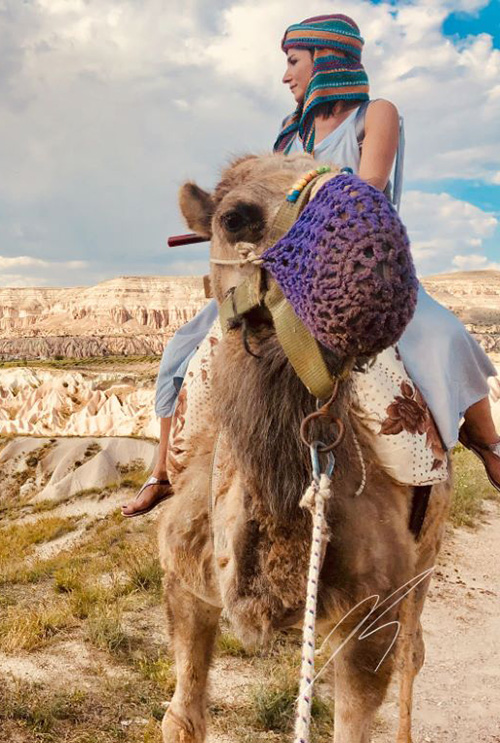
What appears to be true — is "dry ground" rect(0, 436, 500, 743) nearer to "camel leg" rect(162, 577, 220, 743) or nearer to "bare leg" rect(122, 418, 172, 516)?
"camel leg" rect(162, 577, 220, 743)

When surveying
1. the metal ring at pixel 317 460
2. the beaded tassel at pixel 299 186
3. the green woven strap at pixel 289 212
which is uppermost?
the beaded tassel at pixel 299 186

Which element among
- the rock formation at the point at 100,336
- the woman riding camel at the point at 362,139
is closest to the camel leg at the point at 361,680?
the woman riding camel at the point at 362,139

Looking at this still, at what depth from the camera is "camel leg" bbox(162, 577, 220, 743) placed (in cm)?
264

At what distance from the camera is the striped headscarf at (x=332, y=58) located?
269 cm

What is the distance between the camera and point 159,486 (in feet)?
A: 11.4

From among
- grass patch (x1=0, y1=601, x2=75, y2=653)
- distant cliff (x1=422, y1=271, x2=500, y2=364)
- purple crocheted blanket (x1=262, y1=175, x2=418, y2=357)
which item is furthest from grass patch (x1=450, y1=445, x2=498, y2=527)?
distant cliff (x1=422, y1=271, x2=500, y2=364)

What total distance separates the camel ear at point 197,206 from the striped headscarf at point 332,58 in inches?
35.3

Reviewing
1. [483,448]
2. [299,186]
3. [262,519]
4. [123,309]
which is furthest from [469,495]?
[123,309]

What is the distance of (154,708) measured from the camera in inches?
159

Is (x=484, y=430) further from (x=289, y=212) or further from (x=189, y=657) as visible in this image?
(x=289, y=212)

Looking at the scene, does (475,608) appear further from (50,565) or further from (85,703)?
(50,565)

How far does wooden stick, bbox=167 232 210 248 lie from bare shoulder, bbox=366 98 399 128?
3.11 ft

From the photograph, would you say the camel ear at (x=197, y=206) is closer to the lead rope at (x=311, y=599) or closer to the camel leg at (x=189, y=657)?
the lead rope at (x=311, y=599)

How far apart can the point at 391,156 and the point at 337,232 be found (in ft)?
4.20
